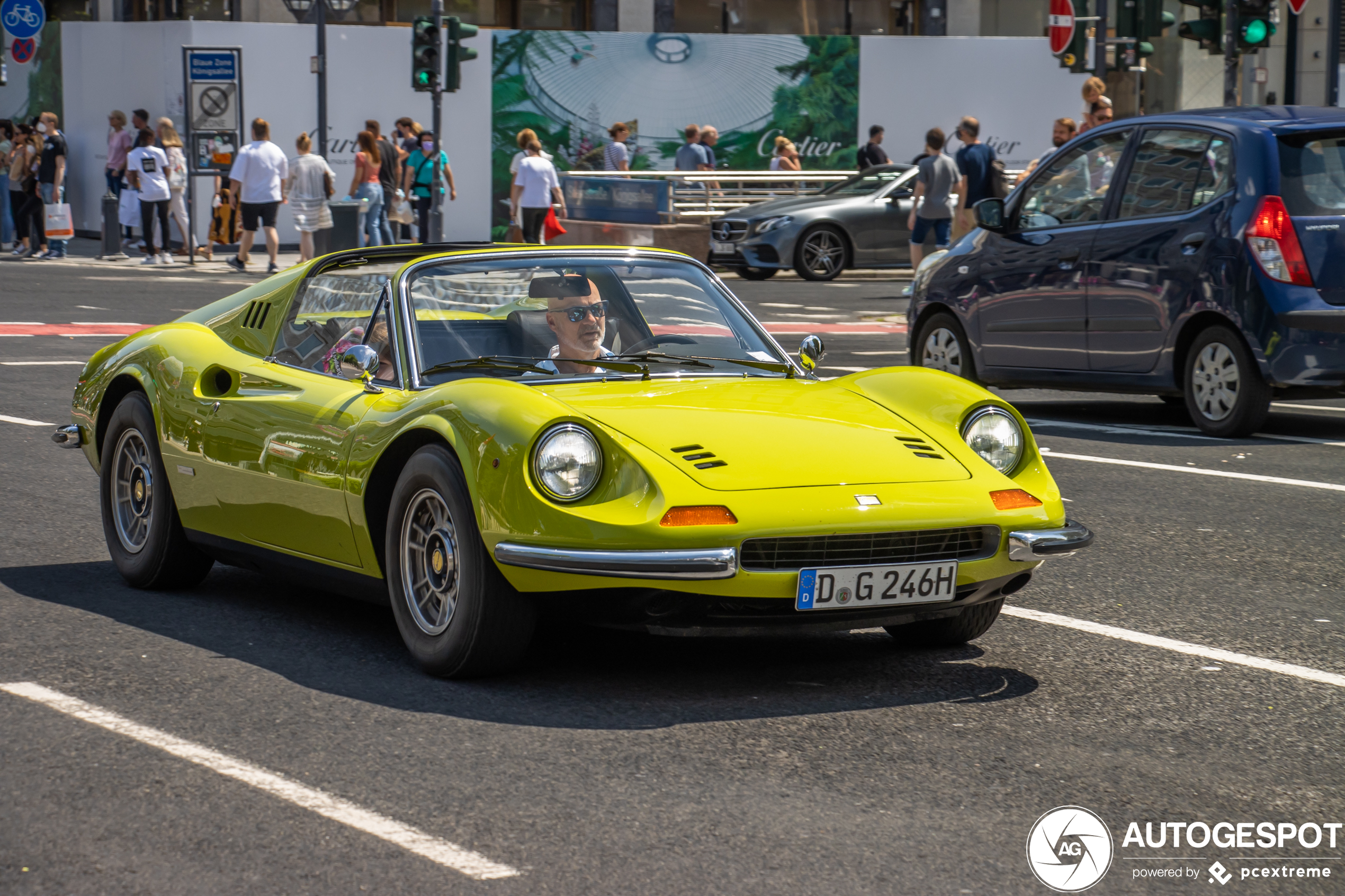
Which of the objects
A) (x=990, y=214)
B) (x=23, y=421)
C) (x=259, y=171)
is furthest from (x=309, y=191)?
(x=990, y=214)

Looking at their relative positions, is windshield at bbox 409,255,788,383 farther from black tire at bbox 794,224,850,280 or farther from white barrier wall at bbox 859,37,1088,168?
white barrier wall at bbox 859,37,1088,168

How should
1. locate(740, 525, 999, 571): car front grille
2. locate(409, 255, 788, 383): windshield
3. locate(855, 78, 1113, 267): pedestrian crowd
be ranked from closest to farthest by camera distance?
locate(740, 525, 999, 571): car front grille < locate(409, 255, 788, 383): windshield < locate(855, 78, 1113, 267): pedestrian crowd

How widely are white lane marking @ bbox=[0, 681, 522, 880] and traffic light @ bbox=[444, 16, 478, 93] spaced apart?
19490 mm

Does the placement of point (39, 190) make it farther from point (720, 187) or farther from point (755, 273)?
point (755, 273)

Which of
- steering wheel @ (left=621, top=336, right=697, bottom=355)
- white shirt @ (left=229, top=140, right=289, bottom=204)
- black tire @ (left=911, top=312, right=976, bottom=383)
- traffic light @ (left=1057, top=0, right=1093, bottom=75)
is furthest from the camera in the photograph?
white shirt @ (left=229, top=140, right=289, bottom=204)

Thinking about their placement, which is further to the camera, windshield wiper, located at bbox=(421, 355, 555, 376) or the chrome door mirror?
windshield wiper, located at bbox=(421, 355, 555, 376)

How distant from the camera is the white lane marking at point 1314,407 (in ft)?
39.7

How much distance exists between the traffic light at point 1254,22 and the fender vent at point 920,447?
13.5 metres

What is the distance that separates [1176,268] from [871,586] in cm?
622

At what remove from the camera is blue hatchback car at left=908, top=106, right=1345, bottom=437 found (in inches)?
396

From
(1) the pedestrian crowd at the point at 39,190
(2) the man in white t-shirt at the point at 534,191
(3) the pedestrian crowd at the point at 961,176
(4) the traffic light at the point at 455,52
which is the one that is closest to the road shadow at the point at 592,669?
(3) the pedestrian crowd at the point at 961,176

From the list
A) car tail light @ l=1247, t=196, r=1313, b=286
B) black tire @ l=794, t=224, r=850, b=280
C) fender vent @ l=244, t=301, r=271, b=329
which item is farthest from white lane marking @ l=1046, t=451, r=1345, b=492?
black tire @ l=794, t=224, r=850, b=280

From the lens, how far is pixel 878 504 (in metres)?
4.94

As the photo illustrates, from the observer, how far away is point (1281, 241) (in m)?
10.1
